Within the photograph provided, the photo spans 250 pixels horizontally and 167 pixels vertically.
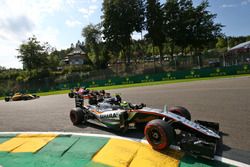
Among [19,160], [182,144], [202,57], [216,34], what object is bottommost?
[19,160]

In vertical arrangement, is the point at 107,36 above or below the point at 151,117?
above

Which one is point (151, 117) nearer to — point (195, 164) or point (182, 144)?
point (182, 144)

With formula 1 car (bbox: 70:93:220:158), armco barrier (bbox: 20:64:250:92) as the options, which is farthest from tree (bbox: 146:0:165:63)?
formula 1 car (bbox: 70:93:220:158)

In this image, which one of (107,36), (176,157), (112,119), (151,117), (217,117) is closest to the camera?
(176,157)

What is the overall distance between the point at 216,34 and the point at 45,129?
129 feet

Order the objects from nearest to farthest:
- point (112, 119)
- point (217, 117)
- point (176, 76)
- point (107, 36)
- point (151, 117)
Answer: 1. point (151, 117)
2. point (112, 119)
3. point (217, 117)
4. point (176, 76)
5. point (107, 36)

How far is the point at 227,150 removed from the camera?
4266 mm

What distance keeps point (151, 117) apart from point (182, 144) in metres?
1.26

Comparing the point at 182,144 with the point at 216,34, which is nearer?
the point at 182,144

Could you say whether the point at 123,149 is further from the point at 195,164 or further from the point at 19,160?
the point at 19,160

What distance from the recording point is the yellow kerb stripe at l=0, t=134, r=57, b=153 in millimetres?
5176

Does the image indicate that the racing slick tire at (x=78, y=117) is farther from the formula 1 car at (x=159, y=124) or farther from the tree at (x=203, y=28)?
the tree at (x=203, y=28)

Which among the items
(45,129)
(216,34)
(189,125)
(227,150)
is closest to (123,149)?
(189,125)

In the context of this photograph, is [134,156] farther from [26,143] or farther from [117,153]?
[26,143]
